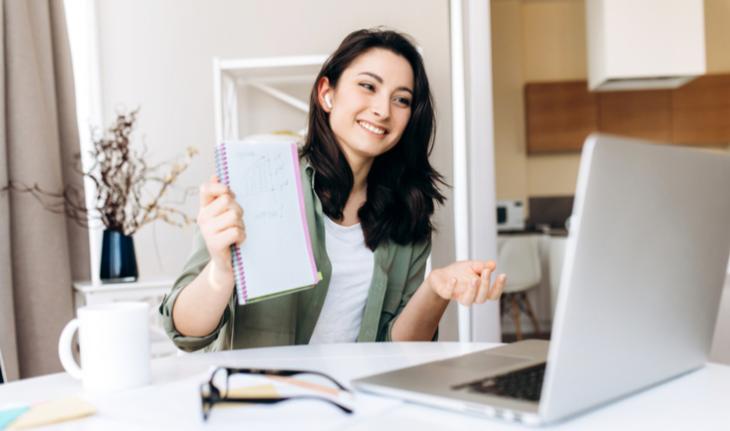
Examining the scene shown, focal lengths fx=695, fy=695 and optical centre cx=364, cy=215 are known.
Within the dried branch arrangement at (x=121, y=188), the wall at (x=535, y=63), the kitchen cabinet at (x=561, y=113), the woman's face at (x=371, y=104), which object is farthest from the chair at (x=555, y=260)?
the woman's face at (x=371, y=104)

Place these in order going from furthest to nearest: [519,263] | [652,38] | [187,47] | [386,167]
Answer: [519,263], [652,38], [187,47], [386,167]

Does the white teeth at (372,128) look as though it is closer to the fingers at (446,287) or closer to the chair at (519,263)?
the fingers at (446,287)

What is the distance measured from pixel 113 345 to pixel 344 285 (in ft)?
2.24

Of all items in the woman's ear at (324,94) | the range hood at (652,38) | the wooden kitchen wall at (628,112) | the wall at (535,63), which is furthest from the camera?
the wall at (535,63)

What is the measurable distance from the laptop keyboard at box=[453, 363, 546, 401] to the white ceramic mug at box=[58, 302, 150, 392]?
1.22 ft

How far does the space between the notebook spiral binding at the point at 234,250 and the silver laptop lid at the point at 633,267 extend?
0.44 m

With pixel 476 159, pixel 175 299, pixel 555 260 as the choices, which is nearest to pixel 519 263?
pixel 555 260

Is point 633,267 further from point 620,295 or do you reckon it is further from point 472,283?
point 472,283

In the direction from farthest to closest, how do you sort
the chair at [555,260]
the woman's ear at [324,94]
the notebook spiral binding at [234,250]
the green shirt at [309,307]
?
the chair at [555,260]
the woman's ear at [324,94]
the green shirt at [309,307]
the notebook spiral binding at [234,250]

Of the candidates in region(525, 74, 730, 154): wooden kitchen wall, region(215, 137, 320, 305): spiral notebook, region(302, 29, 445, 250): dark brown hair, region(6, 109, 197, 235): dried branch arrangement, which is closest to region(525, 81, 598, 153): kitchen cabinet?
region(525, 74, 730, 154): wooden kitchen wall

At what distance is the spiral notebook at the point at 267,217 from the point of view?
2.89 feet

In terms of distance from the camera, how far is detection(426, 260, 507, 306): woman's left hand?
1128mm

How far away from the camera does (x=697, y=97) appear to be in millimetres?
5500

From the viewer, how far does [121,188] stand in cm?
237
